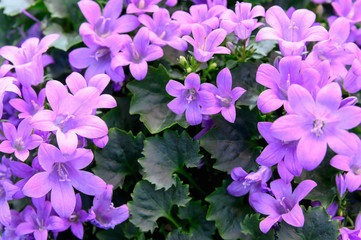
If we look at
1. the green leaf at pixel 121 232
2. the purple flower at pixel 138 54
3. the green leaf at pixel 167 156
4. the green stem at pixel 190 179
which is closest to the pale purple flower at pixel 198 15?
the purple flower at pixel 138 54

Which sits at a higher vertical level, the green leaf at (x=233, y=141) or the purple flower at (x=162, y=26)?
the purple flower at (x=162, y=26)

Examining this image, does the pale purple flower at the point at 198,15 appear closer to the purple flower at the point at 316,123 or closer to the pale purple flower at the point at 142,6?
the pale purple flower at the point at 142,6

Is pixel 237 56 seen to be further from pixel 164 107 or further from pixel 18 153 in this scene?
pixel 18 153

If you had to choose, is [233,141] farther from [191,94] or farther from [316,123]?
[316,123]

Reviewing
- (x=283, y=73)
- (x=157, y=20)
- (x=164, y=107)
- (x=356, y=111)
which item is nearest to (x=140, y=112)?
(x=164, y=107)

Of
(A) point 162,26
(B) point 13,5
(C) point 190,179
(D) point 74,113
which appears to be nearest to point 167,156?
(C) point 190,179

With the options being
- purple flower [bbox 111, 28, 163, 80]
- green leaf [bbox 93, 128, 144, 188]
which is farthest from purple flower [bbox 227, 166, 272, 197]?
purple flower [bbox 111, 28, 163, 80]
